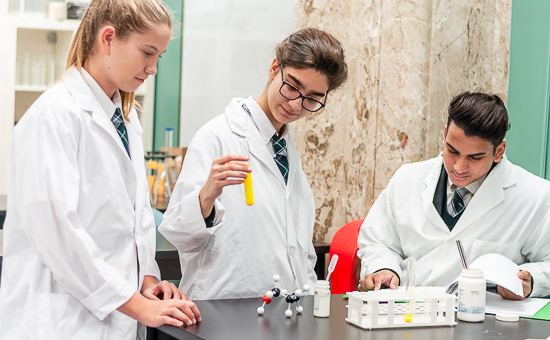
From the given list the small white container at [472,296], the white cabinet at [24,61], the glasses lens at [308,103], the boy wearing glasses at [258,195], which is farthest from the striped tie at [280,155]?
the white cabinet at [24,61]

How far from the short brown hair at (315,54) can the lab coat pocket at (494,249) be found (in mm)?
703

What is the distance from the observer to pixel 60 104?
1319 millimetres

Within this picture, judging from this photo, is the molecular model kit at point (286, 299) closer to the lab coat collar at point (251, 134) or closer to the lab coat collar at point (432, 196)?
the lab coat collar at point (251, 134)

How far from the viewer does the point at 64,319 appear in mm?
1291

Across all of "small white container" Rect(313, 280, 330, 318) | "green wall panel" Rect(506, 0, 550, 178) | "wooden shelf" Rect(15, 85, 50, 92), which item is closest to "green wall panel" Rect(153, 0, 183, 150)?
"wooden shelf" Rect(15, 85, 50, 92)

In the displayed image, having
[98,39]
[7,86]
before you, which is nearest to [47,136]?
[98,39]

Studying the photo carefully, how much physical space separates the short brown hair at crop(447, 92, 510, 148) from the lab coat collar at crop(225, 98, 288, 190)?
0.61 m

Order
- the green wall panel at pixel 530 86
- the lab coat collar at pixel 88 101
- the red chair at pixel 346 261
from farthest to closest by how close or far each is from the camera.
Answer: the green wall panel at pixel 530 86 < the red chair at pixel 346 261 < the lab coat collar at pixel 88 101

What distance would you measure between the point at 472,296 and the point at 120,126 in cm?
103

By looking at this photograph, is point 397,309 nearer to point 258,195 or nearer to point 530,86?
point 258,195

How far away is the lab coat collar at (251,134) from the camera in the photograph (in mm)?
1828

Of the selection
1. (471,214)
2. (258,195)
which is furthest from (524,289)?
(258,195)

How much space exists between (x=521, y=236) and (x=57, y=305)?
143 cm

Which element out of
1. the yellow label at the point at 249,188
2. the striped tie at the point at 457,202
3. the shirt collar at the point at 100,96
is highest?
the shirt collar at the point at 100,96
